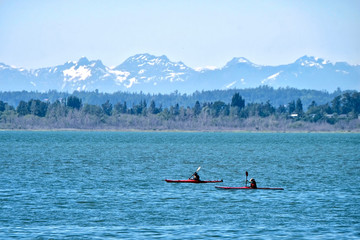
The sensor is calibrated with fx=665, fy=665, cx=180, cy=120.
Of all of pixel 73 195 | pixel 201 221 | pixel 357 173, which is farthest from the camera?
pixel 357 173

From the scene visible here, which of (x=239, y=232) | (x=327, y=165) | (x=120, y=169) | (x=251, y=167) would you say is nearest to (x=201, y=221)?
(x=239, y=232)

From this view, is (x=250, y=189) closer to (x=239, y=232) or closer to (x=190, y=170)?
(x=239, y=232)

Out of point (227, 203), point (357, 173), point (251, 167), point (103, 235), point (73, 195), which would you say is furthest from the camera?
point (251, 167)

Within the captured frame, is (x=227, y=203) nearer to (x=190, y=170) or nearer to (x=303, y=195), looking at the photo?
(x=303, y=195)

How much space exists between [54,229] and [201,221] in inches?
425

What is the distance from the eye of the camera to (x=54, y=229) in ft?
149

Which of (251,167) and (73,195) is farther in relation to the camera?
(251,167)

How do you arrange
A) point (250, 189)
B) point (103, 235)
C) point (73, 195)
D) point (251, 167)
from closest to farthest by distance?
point (103, 235), point (73, 195), point (250, 189), point (251, 167)

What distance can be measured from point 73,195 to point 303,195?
21977mm

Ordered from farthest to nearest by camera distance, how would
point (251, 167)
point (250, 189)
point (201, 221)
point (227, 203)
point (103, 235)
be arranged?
point (251, 167), point (250, 189), point (227, 203), point (201, 221), point (103, 235)

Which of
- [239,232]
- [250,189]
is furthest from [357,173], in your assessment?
[239,232]

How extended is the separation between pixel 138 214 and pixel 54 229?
8212 mm

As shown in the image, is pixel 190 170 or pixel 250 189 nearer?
pixel 250 189

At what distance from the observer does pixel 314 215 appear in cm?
5175
